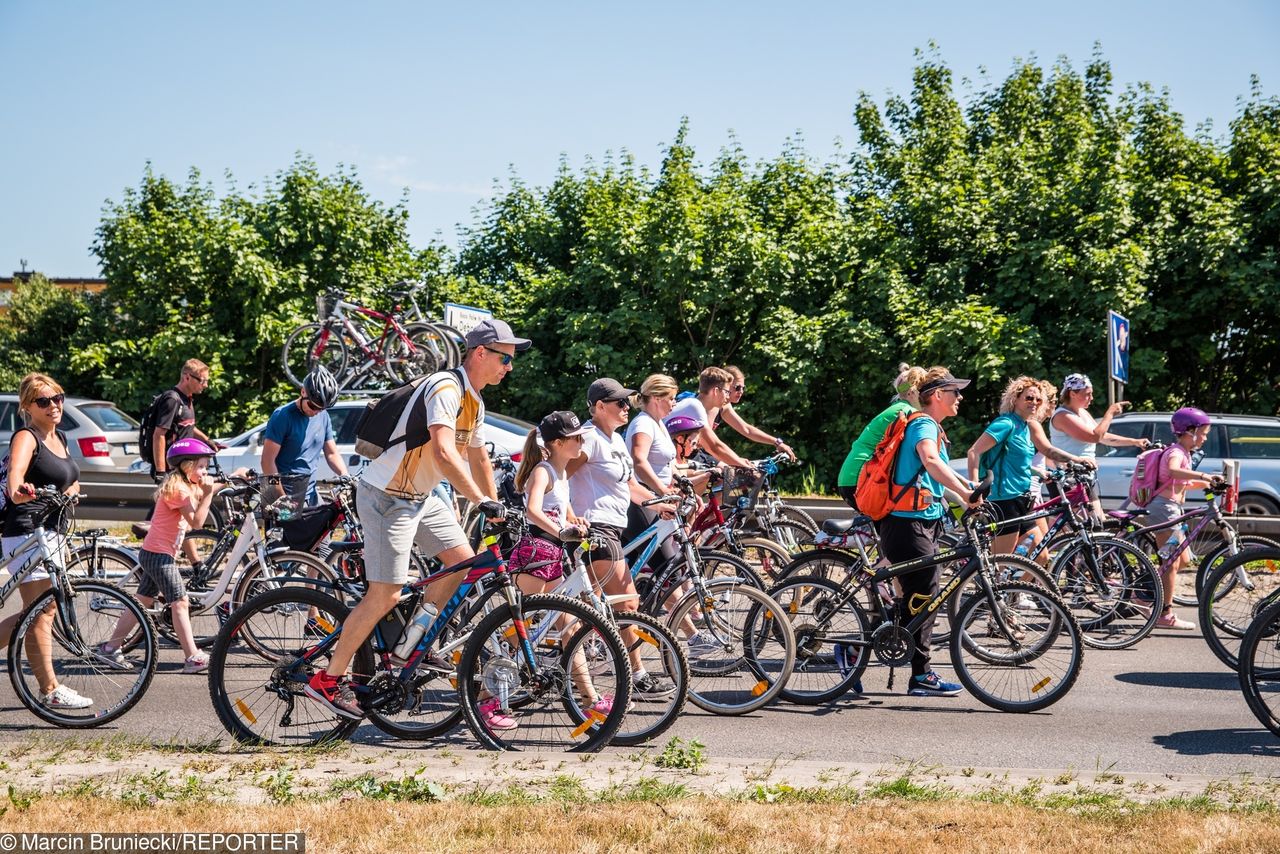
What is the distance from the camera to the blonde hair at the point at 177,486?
7391 millimetres

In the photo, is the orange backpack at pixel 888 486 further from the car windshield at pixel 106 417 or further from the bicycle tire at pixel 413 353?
the car windshield at pixel 106 417

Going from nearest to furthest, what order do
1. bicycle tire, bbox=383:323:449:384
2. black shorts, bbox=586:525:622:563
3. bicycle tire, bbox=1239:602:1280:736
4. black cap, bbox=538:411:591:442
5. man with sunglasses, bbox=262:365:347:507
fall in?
1. bicycle tire, bbox=1239:602:1280:736
2. black cap, bbox=538:411:591:442
3. black shorts, bbox=586:525:622:563
4. man with sunglasses, bbox=262:365:347:507
5. bicycle tire, bbox=383:323:449:384

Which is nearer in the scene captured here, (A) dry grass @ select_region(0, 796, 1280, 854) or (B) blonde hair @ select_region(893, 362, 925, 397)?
(A) dry grass @ select_region(0, 796, 1280, 854)

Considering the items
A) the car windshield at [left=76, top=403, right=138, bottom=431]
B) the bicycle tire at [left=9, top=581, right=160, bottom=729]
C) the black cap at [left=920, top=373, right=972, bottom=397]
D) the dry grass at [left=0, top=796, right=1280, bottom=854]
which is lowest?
the dry grass at [left=0, top=796, right=1280, bottom=854]

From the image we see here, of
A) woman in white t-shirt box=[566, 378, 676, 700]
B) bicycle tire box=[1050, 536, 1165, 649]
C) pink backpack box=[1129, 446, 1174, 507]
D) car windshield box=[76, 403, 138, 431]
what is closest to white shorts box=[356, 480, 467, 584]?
woman in white t-shirt box=[566, 378, 676, 700]

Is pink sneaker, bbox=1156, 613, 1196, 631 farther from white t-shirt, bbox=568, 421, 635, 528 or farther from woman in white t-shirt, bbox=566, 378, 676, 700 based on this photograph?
white t-shirt, bbox=568, 421, 635, 528

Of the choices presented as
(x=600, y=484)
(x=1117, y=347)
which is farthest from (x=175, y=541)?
(x=1117, y=347)

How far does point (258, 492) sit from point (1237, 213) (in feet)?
57.4

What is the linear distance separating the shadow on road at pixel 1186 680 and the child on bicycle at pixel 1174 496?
3.85 feet

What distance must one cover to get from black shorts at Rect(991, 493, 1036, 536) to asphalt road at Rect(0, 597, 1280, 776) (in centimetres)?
167

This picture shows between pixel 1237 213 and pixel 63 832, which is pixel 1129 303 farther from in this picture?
pixel 63 832

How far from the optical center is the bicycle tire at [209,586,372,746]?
5.72 m

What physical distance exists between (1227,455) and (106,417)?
608 inches

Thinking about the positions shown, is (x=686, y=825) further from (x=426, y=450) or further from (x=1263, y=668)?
(x=1263, y=668)
